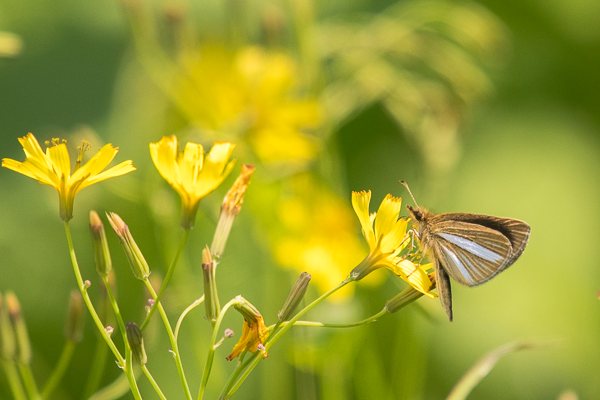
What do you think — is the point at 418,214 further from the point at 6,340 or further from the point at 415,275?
the point at 6,340

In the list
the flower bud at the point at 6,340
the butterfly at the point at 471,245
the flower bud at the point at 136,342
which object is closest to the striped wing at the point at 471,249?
the butterfly at the point at 471,245

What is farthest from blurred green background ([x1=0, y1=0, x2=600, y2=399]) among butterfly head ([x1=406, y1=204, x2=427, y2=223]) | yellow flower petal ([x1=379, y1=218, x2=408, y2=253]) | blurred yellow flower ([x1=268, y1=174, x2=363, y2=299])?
yellow flower petal ([x1=379, y1=218, x2=408, y2=253])

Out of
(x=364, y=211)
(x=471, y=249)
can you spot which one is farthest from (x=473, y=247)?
(x=364, y=211)

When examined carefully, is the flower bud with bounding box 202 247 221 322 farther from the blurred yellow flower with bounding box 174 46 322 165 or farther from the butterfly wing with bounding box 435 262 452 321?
the blurred yellow flower with bounding box 174 46 322 165

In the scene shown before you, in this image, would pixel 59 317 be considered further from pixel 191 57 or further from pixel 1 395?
pixel 191 57

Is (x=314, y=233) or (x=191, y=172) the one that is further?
(x=314, y=233)

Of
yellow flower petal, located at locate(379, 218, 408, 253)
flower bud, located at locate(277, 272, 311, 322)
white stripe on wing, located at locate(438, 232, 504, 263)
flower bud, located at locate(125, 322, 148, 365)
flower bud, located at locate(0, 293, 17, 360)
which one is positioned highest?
yellow flower petal, located at locate(379, 218, 408, 253)
